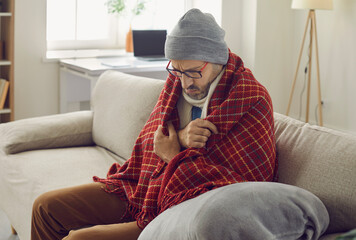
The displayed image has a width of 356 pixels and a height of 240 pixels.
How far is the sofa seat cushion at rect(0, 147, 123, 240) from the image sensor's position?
225cm

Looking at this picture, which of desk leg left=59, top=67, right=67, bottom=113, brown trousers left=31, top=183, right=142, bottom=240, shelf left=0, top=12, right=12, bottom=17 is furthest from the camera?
desk leg left=59, top=67, right=67, bottom=113

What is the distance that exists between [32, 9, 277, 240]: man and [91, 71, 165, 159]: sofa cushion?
19.6 inches

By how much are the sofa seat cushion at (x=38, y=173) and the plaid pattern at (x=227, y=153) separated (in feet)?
1.98

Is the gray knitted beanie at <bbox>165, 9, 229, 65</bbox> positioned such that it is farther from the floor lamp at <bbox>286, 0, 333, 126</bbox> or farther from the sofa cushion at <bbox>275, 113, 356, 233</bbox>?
the floor lamp at <bbox>286, 0, 333, 126</bbox>

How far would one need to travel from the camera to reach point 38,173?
2.37 m

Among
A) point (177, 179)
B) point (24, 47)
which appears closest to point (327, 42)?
point (24, 47)

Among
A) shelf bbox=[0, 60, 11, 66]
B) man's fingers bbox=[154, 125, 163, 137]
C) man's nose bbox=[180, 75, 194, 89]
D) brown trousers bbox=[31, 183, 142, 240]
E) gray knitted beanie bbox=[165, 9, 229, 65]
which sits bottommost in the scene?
brown trousers bbox=[31, 183, 142, 240]

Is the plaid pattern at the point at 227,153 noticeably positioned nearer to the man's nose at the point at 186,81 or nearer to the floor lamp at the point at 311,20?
the man's nose at the point at 186,81

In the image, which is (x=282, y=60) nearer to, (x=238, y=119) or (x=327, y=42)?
(x=327, y=42)

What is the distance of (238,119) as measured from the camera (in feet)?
5.42

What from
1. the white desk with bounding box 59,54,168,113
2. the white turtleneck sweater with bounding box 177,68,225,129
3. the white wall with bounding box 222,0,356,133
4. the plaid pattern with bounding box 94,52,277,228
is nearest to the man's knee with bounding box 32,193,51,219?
the plaid pattern with bounding box 94,52,277,228

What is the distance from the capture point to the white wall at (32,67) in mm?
3939

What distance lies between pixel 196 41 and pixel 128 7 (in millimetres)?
3057


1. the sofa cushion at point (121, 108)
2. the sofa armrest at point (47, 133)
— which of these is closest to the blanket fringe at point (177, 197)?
the sofa cushion at point (121, 108)
